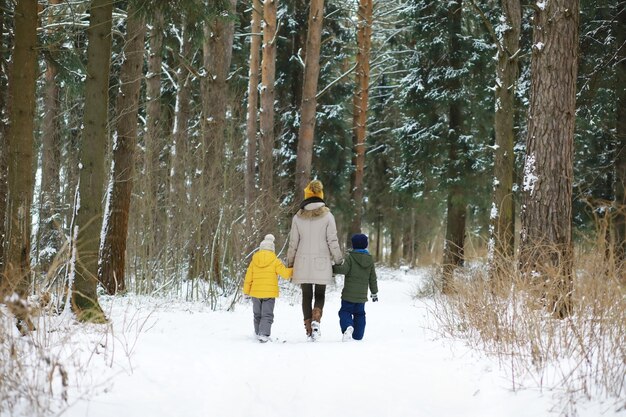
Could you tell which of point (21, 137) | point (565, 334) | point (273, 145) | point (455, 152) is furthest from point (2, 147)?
point (455, 152)

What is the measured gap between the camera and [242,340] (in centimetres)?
752

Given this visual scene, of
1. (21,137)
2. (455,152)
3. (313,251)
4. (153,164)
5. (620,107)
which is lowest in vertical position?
(313,251)

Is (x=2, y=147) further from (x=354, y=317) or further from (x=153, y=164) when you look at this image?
(x=354, y=317)

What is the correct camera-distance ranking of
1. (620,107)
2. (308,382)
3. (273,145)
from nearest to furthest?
(308,382), (620,107), (273,145)

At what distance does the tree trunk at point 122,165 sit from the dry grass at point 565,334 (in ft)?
22.4

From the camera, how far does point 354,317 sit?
784cm

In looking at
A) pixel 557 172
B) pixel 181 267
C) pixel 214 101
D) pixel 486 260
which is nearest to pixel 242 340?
pixel 486 260

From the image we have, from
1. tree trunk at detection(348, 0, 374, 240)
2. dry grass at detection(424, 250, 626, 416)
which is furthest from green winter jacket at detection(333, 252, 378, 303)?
tree trunk at detection(348, 0, 374, 240)

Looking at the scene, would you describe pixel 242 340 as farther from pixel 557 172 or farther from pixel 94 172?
pixel 557 172

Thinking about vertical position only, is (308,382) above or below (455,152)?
below

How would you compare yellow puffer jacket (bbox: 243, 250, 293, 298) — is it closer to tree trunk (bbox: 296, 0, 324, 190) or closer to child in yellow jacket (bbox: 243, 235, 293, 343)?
child in yellow jacket (bbox: 243, 235, 293, 343)

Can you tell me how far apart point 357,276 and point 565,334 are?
10.8 ft

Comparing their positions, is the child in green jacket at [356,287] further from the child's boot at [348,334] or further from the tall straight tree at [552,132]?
the tall straight tree at [552,132]

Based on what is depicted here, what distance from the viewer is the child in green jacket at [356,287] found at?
25.4ft
